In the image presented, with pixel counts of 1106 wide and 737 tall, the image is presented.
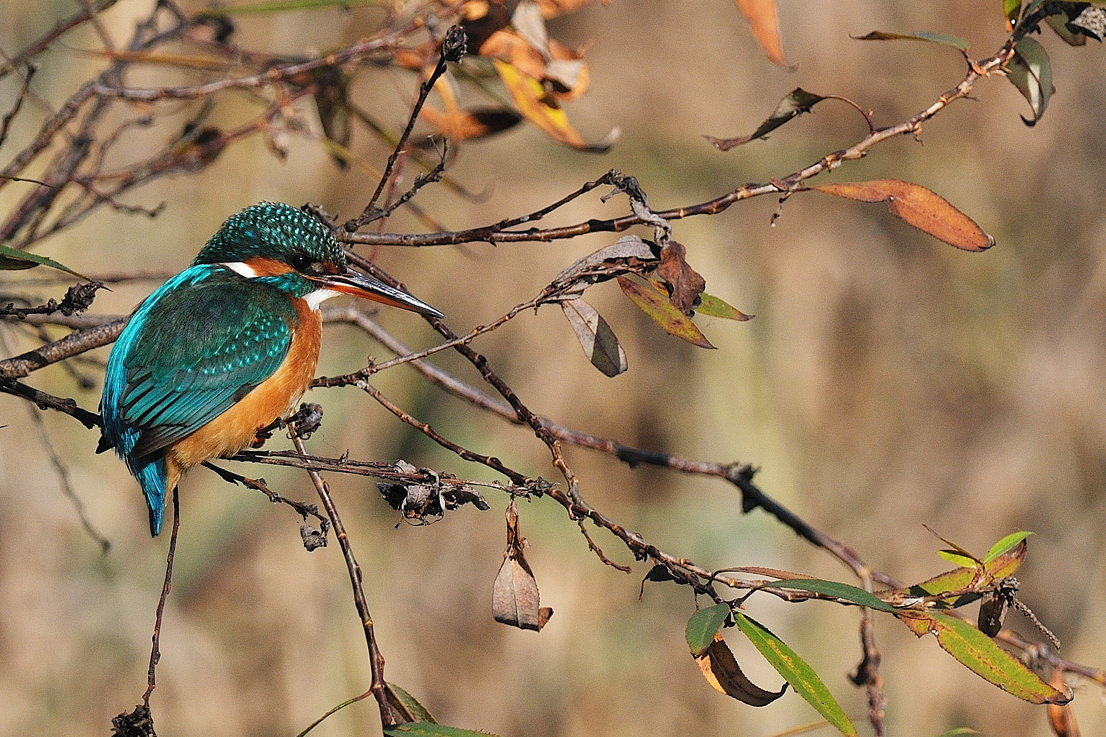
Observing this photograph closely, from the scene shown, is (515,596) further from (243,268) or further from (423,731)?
(243,268)

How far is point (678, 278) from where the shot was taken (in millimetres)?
944

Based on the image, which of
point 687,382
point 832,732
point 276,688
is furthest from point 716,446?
point 276,688

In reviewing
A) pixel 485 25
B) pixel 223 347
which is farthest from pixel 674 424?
pixel 485 25

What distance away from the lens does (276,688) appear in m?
3.53

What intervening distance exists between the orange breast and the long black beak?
0.10 meters

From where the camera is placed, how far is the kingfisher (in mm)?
1454

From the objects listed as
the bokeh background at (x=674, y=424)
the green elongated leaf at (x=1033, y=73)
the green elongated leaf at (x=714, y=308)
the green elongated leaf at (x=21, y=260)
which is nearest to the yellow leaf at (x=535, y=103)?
the green elongated leaf at (x=714, y=308)

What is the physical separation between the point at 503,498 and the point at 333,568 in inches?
23.5

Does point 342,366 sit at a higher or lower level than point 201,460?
higher

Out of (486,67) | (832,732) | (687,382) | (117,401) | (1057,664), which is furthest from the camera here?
(687,382)

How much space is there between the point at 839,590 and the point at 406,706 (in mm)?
410

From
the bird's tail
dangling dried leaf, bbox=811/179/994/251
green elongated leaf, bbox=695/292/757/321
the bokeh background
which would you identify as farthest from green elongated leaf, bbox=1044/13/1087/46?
the bokeh background

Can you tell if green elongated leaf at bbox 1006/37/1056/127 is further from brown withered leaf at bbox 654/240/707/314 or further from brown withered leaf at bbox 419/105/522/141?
brown withered leaf at bbox 419/105/522/141

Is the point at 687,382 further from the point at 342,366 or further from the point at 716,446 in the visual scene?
the point at 342,366
